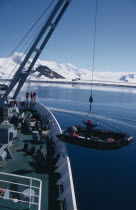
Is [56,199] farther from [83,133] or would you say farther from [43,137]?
[83,133]

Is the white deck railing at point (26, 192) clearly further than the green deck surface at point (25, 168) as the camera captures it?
No

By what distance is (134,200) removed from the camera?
1302 centimetres

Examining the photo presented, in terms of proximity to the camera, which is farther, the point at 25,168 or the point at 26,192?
the point at 25,168

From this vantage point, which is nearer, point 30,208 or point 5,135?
point 30,208

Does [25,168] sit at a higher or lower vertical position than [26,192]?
lower

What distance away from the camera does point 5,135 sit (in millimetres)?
12406

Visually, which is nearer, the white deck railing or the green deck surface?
the white deck railing

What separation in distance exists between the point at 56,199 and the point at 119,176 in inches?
379

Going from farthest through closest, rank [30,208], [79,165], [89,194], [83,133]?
[79,165]
[83,133]
[89,194]
[30,208]

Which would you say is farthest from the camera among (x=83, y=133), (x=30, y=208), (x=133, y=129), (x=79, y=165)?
(x=133, y=129)

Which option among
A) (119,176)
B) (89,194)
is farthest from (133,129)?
(89,194)

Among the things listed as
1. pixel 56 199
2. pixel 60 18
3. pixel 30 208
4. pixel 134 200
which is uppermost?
pixel 60 18

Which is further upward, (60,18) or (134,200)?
(60,18)

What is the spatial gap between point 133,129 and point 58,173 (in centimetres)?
2450
